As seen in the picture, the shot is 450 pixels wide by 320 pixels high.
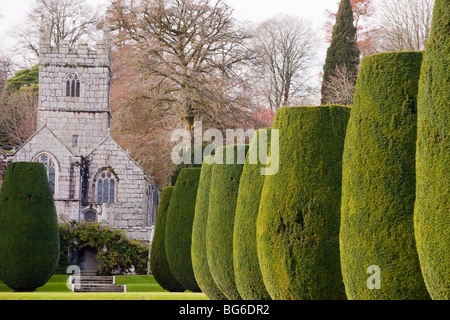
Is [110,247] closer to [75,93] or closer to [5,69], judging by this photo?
[75,93]

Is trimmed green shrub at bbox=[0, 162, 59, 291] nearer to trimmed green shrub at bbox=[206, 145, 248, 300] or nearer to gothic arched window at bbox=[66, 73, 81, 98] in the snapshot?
trimmed green shrub at bbox=[206, 145, 248, 300]

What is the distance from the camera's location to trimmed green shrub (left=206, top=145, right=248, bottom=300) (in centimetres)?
1507

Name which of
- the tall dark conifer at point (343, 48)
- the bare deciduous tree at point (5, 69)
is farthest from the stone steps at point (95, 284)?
the bare deciduous tree at point (5, 69)

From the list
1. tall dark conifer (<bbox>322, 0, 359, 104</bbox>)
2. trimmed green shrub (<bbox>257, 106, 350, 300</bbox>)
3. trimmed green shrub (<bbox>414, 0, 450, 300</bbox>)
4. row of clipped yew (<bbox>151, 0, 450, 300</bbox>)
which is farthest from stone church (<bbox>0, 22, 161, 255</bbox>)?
trimmed green shrub (<bbox>414, 0, 450, 300</bbox>)

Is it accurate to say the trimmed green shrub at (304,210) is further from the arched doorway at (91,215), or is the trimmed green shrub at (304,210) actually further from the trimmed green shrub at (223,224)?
the arched doorway at (91,215)

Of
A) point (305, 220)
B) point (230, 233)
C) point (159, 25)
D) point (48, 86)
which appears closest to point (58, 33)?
point (48, 86)

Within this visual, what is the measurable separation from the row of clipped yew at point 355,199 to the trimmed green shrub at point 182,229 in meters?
5.69

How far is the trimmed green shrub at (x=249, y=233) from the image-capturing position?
13484mm

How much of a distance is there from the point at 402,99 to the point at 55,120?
114 ft

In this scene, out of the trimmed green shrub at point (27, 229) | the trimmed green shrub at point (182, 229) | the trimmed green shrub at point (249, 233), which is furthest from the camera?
the trimmed green shrub at point (27, 229)

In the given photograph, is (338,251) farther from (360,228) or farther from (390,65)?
(390,65)

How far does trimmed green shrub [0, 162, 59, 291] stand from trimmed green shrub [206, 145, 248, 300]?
30.7ft

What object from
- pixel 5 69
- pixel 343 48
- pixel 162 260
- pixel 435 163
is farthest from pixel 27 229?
pixel 5 69

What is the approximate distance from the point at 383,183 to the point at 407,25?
2760 centimetres
